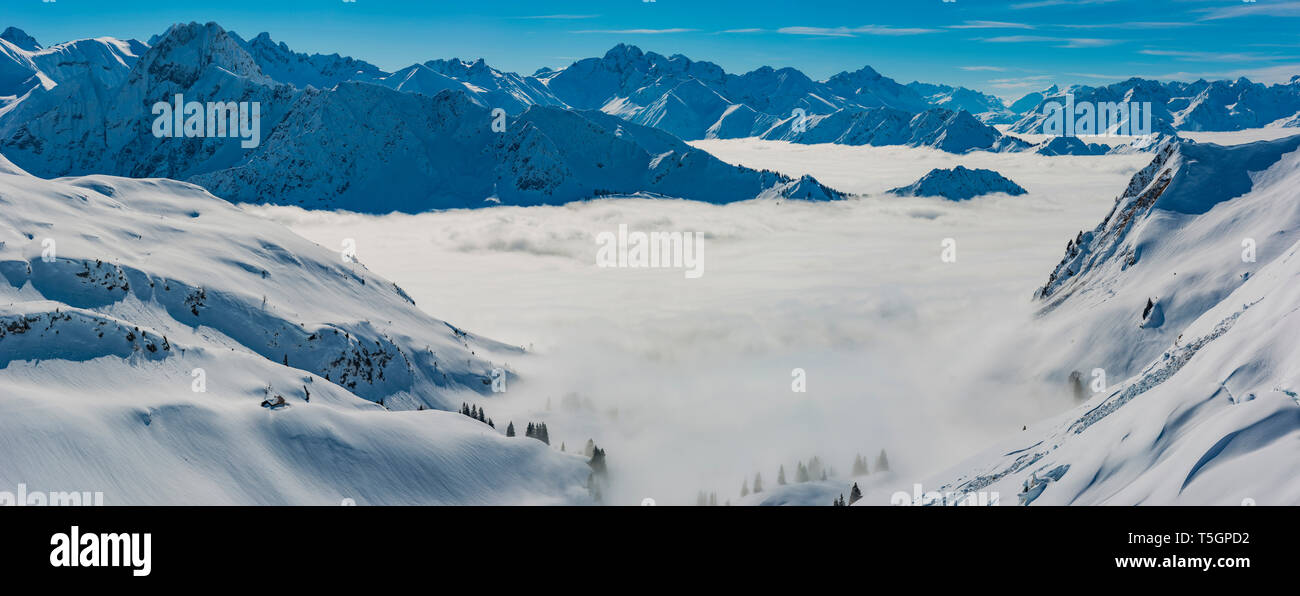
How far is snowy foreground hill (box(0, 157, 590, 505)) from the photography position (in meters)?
70.3

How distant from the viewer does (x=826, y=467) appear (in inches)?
5458

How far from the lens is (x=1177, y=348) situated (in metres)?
66.6

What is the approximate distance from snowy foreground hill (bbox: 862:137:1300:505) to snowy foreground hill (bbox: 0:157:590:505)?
192 feet

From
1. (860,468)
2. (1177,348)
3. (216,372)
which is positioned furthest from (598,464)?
(1177,348)

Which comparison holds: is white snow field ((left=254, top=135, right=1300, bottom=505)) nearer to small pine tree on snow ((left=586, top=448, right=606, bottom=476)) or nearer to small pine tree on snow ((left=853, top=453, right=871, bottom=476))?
small pine tree on snow ((left=853, top=453, right=871, bottom=476))

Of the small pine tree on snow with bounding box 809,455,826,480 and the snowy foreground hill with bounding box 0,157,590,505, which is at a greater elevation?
the snowy foreground hill with bounding box 0,157,590,505

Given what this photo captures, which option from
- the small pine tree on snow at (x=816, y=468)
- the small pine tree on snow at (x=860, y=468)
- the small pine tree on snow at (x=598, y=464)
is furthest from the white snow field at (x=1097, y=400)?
the small pine tree on snow at (x=598, y=464)

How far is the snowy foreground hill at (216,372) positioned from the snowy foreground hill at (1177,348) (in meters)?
58.7

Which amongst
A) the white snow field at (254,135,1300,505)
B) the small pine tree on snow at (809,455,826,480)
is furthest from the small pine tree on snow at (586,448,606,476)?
the small pine tree on snow at (809,455,826,480)

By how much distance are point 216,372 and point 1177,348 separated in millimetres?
105732

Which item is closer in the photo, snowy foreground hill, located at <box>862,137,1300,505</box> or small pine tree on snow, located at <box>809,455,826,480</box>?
snowy foreground hill, located at <box>862,137,1300,505</box>

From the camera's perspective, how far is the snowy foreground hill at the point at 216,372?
231 feet

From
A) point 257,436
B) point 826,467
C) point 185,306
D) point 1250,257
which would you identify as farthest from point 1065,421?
point 185,306

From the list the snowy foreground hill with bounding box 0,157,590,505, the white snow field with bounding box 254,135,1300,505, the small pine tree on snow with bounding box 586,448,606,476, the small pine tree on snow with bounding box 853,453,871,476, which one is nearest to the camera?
the white snow field with bounding box 254,135,1300,505
